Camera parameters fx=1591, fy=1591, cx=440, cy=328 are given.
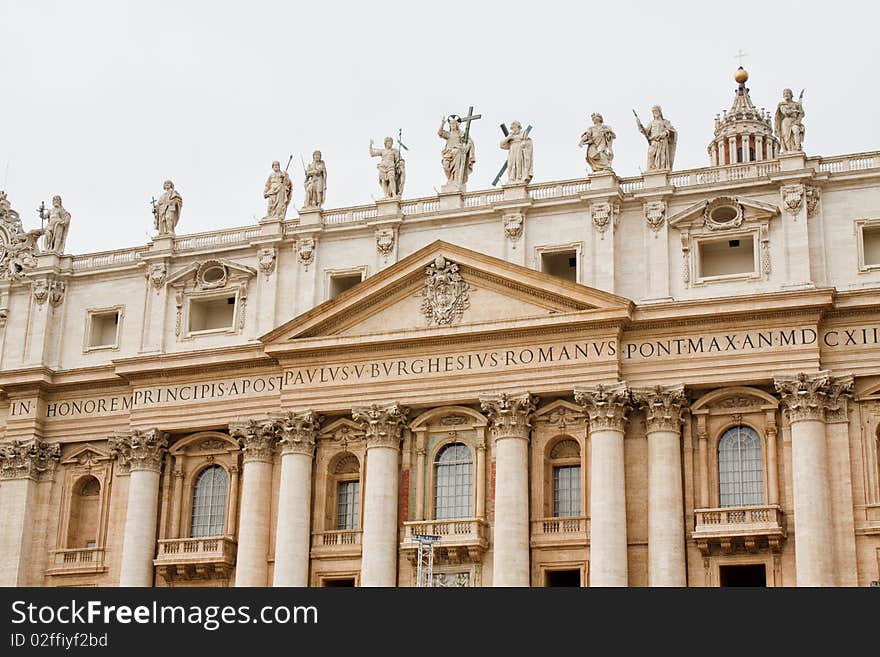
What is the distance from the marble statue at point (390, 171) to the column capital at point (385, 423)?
7.61 m

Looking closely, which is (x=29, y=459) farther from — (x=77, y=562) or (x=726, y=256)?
(x=726, y=256)

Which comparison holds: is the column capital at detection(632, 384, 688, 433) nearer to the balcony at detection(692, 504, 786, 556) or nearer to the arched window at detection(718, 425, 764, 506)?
the arched window at detection(718, 425, 764, 506)

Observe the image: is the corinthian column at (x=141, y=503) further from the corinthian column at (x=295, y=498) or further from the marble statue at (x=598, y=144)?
the marble statue at (x=598, y=144)

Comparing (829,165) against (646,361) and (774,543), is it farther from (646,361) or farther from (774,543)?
(774,543)

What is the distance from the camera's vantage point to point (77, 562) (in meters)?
53.4

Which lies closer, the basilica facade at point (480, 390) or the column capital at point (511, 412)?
the basilica facade at point (480, 390)

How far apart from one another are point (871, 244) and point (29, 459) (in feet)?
94.5

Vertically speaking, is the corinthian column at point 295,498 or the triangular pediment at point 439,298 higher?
the triangular pediment at point 439,298

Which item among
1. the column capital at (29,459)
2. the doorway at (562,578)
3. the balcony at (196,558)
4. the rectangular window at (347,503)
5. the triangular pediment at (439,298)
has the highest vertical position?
the triangular pediment at (439,298)

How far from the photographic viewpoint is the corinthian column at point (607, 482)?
45781mm

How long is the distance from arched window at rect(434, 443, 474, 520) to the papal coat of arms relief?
4.07 metres

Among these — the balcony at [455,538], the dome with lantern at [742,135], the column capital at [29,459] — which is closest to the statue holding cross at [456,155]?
the balcony at [455,538]

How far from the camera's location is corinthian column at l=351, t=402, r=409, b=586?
48312 mm

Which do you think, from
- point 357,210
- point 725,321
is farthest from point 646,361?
point 357,210
